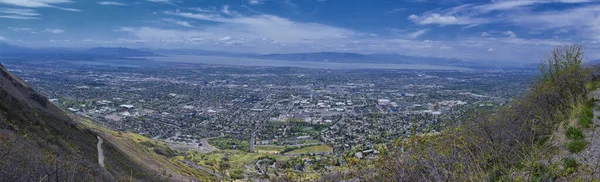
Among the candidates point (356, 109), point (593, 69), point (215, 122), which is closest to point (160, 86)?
point (215, 122)

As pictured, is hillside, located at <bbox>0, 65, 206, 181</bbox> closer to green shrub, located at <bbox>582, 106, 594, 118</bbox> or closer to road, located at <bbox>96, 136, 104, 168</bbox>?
road, located at <bbox>96, 136, 104, 168</bbox>

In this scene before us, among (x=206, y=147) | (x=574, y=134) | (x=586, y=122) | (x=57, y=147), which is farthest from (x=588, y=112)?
(x=206, y=147)

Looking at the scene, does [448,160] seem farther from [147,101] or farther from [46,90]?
[46,90]

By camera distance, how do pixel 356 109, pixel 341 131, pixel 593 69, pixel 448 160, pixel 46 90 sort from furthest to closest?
pixel 46 90 < pixel 356 109 < pixel 341 131 < pixel 593 69 < pixel 448 160

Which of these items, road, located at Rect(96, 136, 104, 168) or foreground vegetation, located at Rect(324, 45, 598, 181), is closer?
foreground vegetation, located at Rect(324, 45, 598, 181)

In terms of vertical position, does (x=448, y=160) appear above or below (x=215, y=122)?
above

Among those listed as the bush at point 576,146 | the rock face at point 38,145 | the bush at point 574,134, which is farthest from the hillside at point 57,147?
the bush at point 574,134

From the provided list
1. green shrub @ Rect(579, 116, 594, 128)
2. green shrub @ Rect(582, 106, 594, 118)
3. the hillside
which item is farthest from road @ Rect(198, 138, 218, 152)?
green shrub @ Rect(579, 116, 594, 128)

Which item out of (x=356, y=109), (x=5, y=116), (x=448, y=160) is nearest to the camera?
(x=448, y=160)

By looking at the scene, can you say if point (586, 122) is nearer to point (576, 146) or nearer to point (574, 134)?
point (574, 134)
